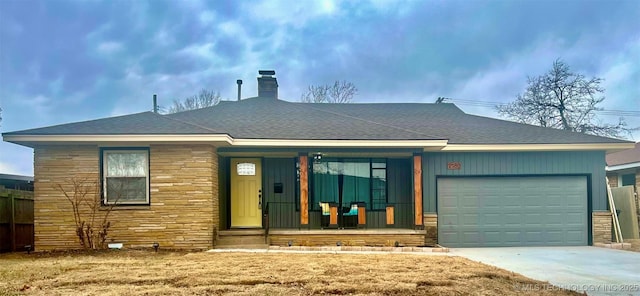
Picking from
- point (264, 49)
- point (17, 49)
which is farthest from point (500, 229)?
point (17, 49)

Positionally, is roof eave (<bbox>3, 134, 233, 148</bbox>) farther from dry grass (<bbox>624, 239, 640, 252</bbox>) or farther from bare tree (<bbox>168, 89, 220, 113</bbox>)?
bare tree (<bbox>168, 89, 220, 113</bbox>)

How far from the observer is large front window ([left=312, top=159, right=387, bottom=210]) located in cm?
1145

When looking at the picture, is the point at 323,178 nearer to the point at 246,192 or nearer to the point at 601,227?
the point at 246,192

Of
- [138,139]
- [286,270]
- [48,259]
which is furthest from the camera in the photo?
[138,139]

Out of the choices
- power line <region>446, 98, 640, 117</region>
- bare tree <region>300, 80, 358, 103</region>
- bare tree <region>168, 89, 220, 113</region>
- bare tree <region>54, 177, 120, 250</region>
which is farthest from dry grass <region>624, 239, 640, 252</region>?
bare tree <region>168, 89, 220, 113</region>

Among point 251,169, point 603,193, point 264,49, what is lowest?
point 603,193

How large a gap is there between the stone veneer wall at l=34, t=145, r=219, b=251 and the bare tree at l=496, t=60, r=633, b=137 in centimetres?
2088

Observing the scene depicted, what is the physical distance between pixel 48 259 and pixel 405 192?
810 centimetres

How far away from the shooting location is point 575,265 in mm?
7582

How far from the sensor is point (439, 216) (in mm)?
10703

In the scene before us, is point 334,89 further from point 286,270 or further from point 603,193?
point 286,270

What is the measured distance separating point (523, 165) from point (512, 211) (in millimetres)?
1163

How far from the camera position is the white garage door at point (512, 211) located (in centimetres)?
1072

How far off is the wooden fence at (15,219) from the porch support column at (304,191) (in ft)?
20.8
